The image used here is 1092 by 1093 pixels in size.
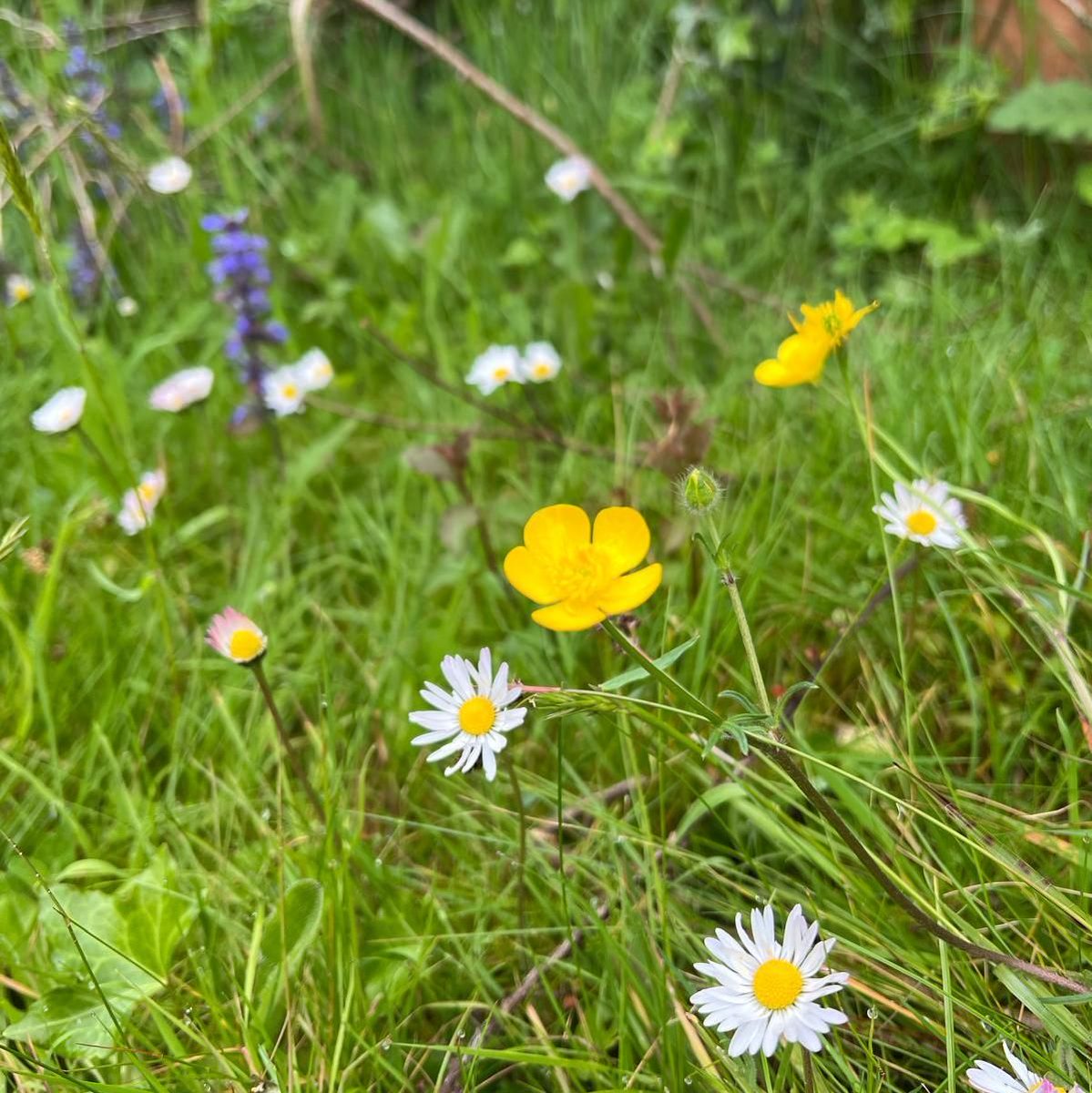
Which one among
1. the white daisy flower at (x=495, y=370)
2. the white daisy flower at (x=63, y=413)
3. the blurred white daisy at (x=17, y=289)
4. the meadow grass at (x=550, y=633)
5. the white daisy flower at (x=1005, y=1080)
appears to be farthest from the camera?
the blurred white daisy at (x=17, y=289)

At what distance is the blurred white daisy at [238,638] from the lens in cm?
102

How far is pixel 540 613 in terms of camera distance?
75 centimetres

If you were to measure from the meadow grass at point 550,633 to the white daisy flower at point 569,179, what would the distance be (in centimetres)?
10

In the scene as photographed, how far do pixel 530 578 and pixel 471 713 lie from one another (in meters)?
0.14

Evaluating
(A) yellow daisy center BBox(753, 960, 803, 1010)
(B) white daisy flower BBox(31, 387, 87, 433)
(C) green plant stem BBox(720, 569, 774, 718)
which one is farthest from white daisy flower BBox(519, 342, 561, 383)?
(A) yellow daisy center BBox(753, 960, 803, 1010)

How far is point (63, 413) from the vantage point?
1.59m

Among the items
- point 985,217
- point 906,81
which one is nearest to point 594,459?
point 985,217

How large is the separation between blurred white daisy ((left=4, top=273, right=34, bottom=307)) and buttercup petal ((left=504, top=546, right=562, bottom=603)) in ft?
5.62

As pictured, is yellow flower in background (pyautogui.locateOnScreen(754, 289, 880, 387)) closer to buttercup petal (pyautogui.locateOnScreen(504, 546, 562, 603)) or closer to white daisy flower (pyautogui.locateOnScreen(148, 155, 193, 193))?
buttercup petal (pyautogui.locateOnScreen(504, 546, 562, 603))

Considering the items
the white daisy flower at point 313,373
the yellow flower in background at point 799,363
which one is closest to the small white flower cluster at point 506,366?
the white daisy flower at point 313,373

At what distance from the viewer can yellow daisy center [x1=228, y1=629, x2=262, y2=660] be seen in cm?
102

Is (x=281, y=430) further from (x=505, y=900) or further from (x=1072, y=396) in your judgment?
(x=1072, y=396)

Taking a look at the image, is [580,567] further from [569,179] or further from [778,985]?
[569,179]

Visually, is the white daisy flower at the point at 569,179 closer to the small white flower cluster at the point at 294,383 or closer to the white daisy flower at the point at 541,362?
the white daisy flower at the point at 541,362
